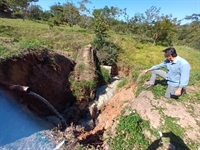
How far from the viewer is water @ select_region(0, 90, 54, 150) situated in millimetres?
3342

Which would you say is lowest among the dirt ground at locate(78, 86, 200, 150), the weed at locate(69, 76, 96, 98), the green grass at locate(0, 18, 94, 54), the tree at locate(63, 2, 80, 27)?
the weed at locate(69, 76, 96, 98)

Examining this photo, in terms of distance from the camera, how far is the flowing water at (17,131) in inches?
129

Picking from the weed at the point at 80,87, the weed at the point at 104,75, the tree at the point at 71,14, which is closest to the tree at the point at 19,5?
the tree at the point at 71,14

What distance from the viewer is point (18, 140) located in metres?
3.48

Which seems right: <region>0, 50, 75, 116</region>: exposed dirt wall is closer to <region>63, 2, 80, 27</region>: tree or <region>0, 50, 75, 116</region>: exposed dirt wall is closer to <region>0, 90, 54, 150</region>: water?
<region>0, 90, 54, 150</region>: water

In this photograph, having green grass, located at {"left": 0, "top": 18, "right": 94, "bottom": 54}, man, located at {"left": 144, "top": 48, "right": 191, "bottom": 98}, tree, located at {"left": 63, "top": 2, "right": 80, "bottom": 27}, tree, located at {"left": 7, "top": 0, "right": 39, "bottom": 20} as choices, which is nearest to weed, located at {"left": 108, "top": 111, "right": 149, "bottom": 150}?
man, located at {"left": 144, "top": 48, "right": 191, "bottom": 98}

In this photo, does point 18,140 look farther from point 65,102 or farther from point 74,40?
point 74,40

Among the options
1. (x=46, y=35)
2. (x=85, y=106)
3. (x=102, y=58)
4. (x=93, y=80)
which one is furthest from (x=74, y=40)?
(x=85, y=106)

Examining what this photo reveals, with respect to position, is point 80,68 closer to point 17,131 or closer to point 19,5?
point 17,131

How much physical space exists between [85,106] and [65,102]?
828 mm

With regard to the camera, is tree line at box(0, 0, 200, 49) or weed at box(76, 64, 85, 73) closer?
weed at box(76, 64, 85, 73)

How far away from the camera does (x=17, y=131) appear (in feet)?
12.2

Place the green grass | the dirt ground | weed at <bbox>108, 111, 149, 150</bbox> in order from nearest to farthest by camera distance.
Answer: weed at <bbox>108, 111, 149, 150</bbox> → the dirt ground → the green grass

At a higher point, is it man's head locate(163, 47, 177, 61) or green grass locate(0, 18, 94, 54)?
man's head locate(163, 47, 177, 61)
